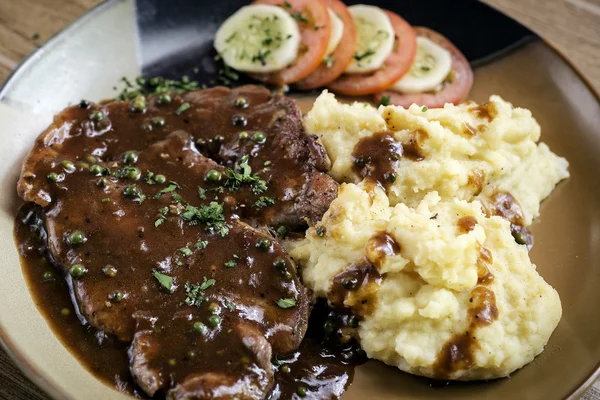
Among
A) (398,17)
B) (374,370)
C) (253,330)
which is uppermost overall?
(398,17)

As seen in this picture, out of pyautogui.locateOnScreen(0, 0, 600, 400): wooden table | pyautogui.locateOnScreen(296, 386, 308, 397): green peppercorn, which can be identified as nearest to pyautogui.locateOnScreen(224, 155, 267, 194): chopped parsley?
pyautogui.locateOnScreen(296, 386, 308, 397): green peppercorn

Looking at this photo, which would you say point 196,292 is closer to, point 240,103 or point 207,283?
point 207,283

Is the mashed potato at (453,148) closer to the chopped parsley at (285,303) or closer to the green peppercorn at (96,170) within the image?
the chopped parsley at (285,303)

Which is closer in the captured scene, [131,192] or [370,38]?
[131,192]

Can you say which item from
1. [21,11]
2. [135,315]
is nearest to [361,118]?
[135,315]

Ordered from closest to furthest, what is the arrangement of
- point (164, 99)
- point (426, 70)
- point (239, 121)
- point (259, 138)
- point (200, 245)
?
1. point (200, 245)
2. point (259, 138)
3. point (239, 121)
4. point (164, 99)
5. point (426, 70)

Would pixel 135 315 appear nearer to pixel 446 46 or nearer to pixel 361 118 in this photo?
pixel 361 118

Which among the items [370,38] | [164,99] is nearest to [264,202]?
[164,99]
